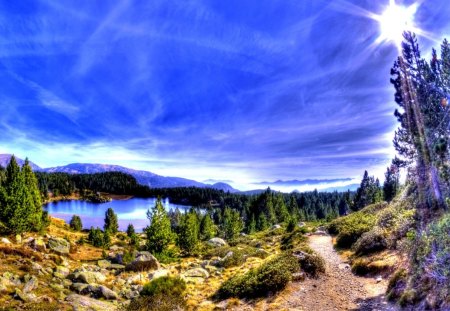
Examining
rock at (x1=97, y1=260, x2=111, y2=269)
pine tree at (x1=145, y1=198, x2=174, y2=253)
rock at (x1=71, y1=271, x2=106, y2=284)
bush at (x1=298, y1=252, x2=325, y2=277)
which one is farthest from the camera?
pine tree at (x1=145, y1=198, x2=174, y2=253)

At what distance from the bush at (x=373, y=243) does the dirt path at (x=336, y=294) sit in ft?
11.4

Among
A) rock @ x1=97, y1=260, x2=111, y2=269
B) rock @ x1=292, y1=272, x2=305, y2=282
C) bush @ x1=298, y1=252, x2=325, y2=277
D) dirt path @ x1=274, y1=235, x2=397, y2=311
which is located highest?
bush @ x1=298, y1=252, x2=325, y2=277

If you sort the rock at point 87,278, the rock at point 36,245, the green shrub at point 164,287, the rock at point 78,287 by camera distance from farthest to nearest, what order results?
the rock at point 36,245 < the rock at point 87,278 < the rock at point 78,287 < the green shrub at point 164,287

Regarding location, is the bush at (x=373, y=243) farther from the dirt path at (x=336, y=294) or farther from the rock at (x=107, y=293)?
the rock at (x=107, y=293)

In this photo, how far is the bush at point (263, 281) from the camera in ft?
62.9

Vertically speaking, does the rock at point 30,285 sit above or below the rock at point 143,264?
above

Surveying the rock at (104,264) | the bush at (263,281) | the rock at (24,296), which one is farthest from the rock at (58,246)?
the bush at (263,281)

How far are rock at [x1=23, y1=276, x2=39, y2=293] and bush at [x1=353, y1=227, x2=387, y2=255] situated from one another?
991 inches

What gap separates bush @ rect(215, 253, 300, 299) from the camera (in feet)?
62.9

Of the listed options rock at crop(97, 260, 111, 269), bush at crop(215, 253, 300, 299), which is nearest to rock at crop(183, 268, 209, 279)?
bush at crop(215, 253, 300, 299)

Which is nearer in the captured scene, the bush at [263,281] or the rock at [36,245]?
the bush at [263,281]

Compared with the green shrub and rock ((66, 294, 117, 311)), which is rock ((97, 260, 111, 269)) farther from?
the green shrub

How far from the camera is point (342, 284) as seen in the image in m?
19.5

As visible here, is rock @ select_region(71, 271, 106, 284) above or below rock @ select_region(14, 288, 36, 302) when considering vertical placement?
below
